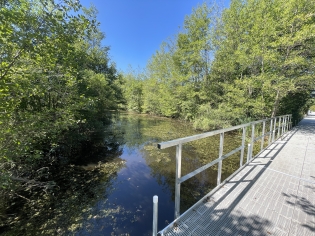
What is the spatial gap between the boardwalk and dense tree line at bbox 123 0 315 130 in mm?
6166

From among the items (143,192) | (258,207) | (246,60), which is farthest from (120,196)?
(246,60)

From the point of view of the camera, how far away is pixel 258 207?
2.32 meters

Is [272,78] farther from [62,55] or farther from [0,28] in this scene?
[0,28]

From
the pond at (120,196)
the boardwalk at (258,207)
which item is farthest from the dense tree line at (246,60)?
the boardwalk at (258,207)

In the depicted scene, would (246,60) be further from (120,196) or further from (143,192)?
(120,196)

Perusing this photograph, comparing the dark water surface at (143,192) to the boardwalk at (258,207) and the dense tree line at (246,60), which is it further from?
the dense tree line at (246,60)

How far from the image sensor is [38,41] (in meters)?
2.78

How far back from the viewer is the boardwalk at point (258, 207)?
1908 mm

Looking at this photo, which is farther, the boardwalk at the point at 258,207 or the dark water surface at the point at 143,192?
the dark water surface at the point at 143,192

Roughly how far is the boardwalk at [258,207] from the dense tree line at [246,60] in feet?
20.2

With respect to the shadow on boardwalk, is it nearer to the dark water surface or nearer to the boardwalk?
the boardwalk

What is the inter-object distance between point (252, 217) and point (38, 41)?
451 cm

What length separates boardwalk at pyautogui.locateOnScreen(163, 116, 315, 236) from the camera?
191 centimetres

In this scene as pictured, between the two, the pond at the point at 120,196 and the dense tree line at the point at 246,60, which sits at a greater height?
the dense tree line at the point at 246,60
